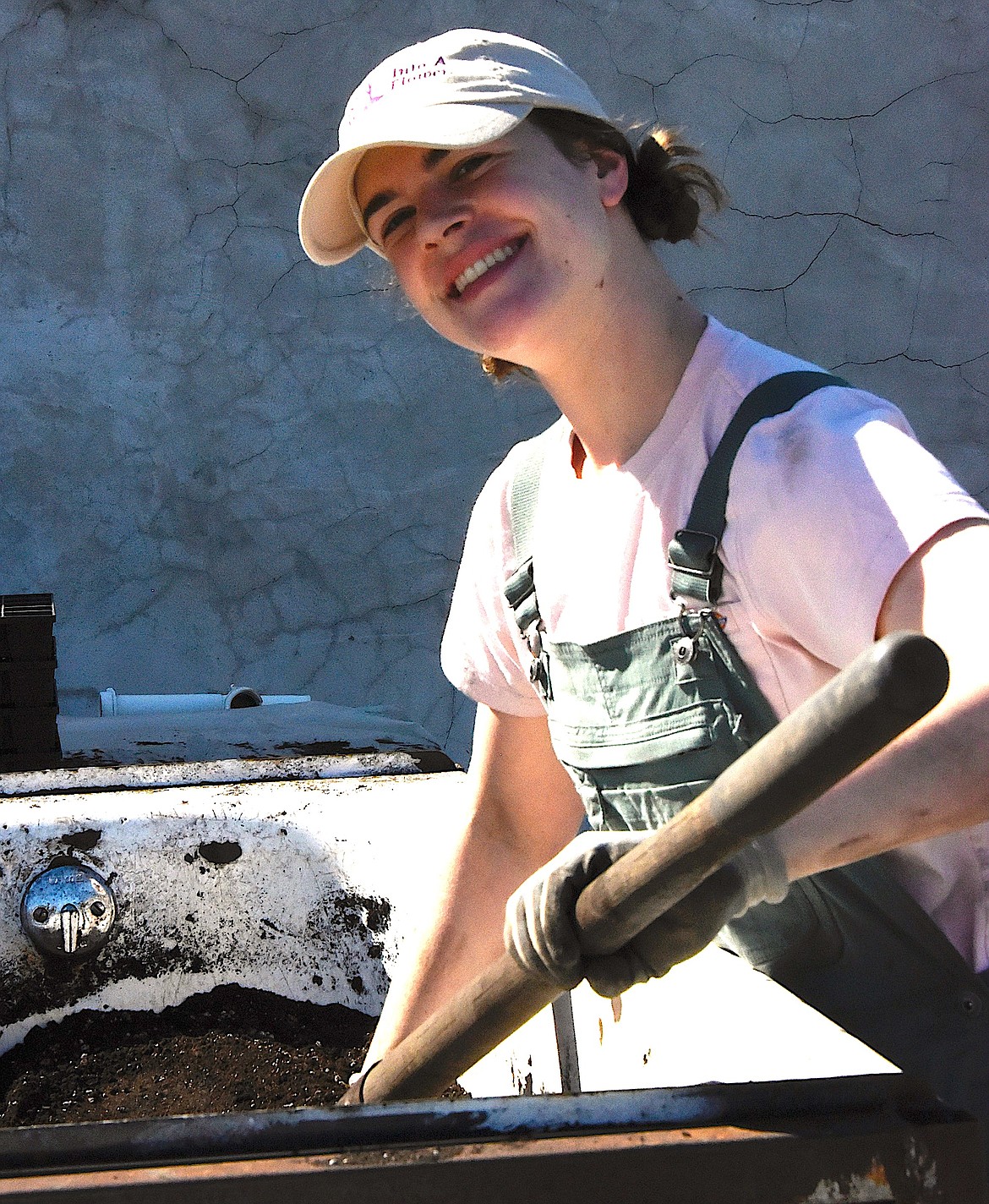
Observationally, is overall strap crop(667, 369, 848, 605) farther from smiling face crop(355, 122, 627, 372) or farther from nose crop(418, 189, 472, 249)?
nose crop(418, 189, 472, 249)

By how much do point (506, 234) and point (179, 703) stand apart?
177cm

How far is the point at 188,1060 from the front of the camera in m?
1.71

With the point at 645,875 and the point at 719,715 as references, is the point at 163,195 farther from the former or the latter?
the point at 645,875

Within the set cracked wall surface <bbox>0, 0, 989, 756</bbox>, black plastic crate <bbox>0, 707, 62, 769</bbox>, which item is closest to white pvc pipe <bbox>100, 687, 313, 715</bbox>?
black plastic crate <bbox>0, 707, 62, 769</bbox>

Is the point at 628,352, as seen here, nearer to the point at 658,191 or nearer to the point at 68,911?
the point at 658,191

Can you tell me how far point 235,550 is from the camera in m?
3.96

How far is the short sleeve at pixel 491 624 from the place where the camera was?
1.28m

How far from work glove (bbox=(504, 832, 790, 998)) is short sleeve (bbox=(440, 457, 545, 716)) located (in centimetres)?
45

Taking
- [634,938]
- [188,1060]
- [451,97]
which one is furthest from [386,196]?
[188,1060]

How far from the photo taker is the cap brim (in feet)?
3.44

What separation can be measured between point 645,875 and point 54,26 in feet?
12.6

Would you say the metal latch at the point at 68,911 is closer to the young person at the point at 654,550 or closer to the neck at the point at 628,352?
the young person at the point at 654,550

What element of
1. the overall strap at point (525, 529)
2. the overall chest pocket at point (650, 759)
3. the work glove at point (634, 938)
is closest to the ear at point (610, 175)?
the overall strap at point (525, 529)

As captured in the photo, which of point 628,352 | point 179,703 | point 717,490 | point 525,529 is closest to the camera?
point 717,490
